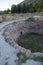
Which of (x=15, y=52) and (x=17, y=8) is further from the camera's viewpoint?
(x=17, y=8)

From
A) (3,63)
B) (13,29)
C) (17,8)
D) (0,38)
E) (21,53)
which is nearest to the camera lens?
(3,63)

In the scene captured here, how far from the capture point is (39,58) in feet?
39.9

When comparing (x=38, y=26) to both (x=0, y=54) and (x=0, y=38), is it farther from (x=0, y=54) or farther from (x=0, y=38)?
(x=0, y=54)

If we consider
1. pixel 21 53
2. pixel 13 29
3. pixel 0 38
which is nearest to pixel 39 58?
pixel 21 53

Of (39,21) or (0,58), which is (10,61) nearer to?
(0,58)

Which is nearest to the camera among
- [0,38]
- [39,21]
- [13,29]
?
[0,38]

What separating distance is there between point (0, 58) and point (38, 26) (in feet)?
43.9

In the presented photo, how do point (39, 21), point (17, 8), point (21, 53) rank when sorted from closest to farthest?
point (21, 53) → point (39, 21) → point (17, 8)

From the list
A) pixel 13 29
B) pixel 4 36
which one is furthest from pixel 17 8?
pixel 4 36

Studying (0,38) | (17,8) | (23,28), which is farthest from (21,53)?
(17,8)

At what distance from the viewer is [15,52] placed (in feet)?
43.1

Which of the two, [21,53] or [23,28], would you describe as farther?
[23,28]

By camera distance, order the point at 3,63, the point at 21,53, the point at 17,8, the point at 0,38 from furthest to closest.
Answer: the point at 17,8, the point at 0,38, the point at 21,53, the point at 3,63

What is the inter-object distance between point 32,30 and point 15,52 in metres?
13.0
